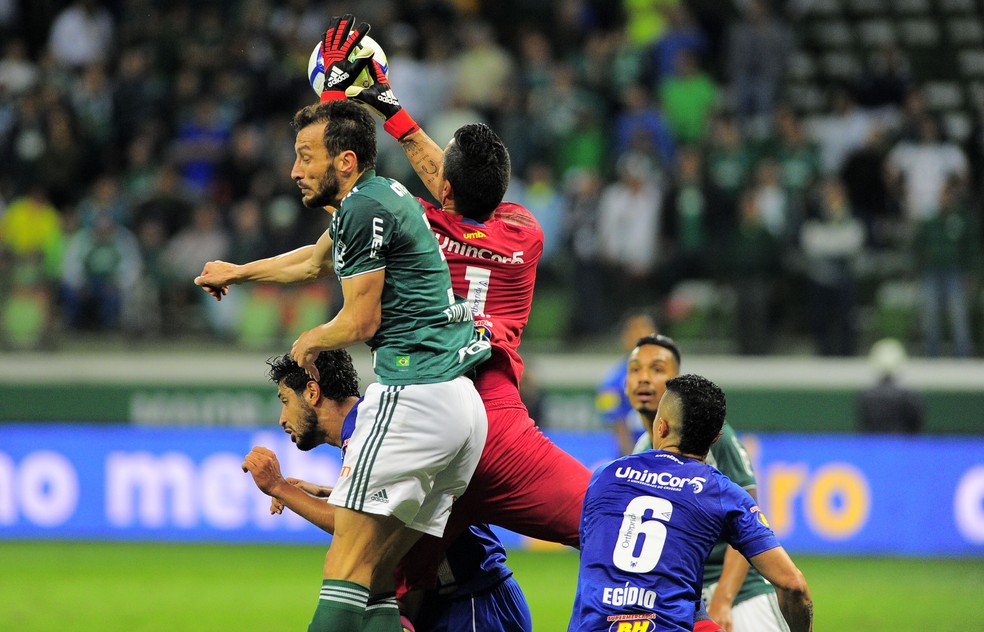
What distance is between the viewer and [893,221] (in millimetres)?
15867

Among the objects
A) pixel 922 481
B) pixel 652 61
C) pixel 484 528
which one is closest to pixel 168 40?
pixel 652 61

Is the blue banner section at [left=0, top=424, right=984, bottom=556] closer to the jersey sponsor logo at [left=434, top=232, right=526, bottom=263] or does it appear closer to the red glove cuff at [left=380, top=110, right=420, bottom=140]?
the red glove cuff at [left=380, top=110, right=420, bottom=140]

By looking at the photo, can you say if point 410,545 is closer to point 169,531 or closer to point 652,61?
point 169,531

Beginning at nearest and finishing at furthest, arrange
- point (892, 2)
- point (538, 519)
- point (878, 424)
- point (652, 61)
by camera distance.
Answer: point (538, 519) < point (878, 424) < point (652, 61) < point (892, 2)

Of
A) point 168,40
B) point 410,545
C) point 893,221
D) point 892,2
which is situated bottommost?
point 410,545

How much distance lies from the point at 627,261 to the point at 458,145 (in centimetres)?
993

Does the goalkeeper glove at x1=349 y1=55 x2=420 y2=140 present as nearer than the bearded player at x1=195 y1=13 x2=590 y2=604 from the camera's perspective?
No

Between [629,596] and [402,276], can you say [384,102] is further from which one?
[629,596]

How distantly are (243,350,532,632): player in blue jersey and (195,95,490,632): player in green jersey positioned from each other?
0.28m

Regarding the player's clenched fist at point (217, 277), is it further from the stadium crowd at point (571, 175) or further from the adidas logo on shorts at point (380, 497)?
the stadium crowd at point (571, 175)

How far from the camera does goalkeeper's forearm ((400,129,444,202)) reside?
5.87m

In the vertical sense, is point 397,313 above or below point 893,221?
below

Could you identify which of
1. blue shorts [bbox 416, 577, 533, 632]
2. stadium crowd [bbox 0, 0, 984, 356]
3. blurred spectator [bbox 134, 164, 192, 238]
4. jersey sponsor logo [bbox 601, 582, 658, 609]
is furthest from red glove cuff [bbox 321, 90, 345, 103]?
blurred spectator [bbox 134, 164, 192, 238]

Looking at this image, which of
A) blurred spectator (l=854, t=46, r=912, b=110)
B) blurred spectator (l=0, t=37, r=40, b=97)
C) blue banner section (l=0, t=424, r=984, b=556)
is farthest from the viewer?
blurred spectator (l=0, t=37, r=40, b=97)
